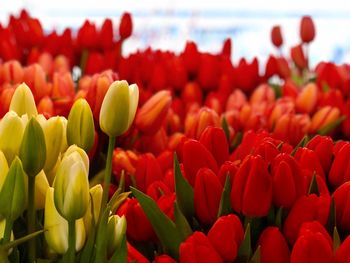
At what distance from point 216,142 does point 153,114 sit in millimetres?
286

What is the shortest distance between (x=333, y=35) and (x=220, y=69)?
2.50m

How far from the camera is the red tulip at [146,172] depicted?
83 centimetres

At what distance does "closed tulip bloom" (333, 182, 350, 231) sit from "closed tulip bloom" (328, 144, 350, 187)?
2.0 inches

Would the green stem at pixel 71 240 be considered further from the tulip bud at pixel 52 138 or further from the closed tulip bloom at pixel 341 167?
the closed tulip bloom at pixel 341 167

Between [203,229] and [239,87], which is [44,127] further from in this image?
[239,87]

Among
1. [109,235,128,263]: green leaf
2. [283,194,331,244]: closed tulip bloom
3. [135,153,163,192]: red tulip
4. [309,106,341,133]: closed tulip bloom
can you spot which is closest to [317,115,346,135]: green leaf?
[309,106,341,133]: closed tulip bloom

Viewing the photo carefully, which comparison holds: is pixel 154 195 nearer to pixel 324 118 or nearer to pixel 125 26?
pixel 324 118

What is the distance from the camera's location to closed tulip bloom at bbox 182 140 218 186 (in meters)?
0.70

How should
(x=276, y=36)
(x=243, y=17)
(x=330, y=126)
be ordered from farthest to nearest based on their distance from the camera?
(x=243, y=17), (x=276, y=36), (x=330, y=126)

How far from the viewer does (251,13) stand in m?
4.11

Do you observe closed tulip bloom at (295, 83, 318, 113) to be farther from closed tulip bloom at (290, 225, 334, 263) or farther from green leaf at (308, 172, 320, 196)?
closed tulip bloom at (290, 225, 334, 263)

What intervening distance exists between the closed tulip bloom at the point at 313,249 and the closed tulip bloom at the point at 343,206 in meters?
0.07

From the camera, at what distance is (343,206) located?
674mm

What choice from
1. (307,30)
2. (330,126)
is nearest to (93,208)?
(330,126)
